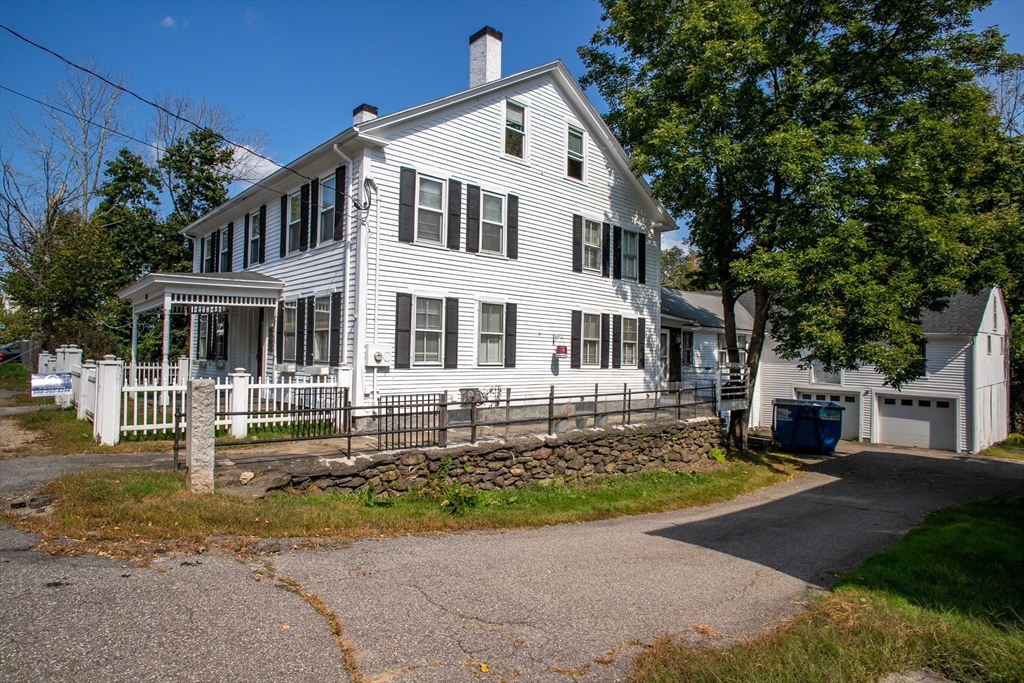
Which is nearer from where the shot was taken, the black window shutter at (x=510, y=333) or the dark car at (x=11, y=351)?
the black window shutter at (x=510, y=333)

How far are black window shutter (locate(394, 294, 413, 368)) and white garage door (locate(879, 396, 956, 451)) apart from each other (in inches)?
846

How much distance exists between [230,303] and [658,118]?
1271 centimetres

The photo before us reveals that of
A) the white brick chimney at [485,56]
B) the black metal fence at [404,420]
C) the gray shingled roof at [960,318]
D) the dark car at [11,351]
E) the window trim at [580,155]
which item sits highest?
the white brick chimney at [485,56]

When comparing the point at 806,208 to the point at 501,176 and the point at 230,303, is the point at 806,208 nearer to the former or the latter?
the point at 501,176

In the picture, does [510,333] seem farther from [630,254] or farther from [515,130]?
[630,254]

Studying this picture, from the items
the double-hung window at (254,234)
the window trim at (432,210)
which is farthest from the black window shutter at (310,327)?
the double-hung window at (254,234)

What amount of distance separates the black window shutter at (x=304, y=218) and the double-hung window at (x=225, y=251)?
5.73m

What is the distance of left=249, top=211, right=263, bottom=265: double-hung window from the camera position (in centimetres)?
1809

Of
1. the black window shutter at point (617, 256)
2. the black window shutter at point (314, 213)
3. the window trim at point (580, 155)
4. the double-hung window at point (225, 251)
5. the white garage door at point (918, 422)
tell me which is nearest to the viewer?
the black window shutter at point (314, 213)

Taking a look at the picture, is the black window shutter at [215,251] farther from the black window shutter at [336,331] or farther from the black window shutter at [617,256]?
the black window shutter at [617,256]

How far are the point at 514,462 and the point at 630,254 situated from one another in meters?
10.5

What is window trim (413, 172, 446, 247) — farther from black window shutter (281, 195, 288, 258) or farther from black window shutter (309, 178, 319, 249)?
black window shutter (281, 195, 288, 258)

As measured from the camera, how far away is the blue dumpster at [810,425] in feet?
73.2

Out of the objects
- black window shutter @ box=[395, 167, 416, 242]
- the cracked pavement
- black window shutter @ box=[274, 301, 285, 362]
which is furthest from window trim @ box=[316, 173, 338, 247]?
the cracked pavement
